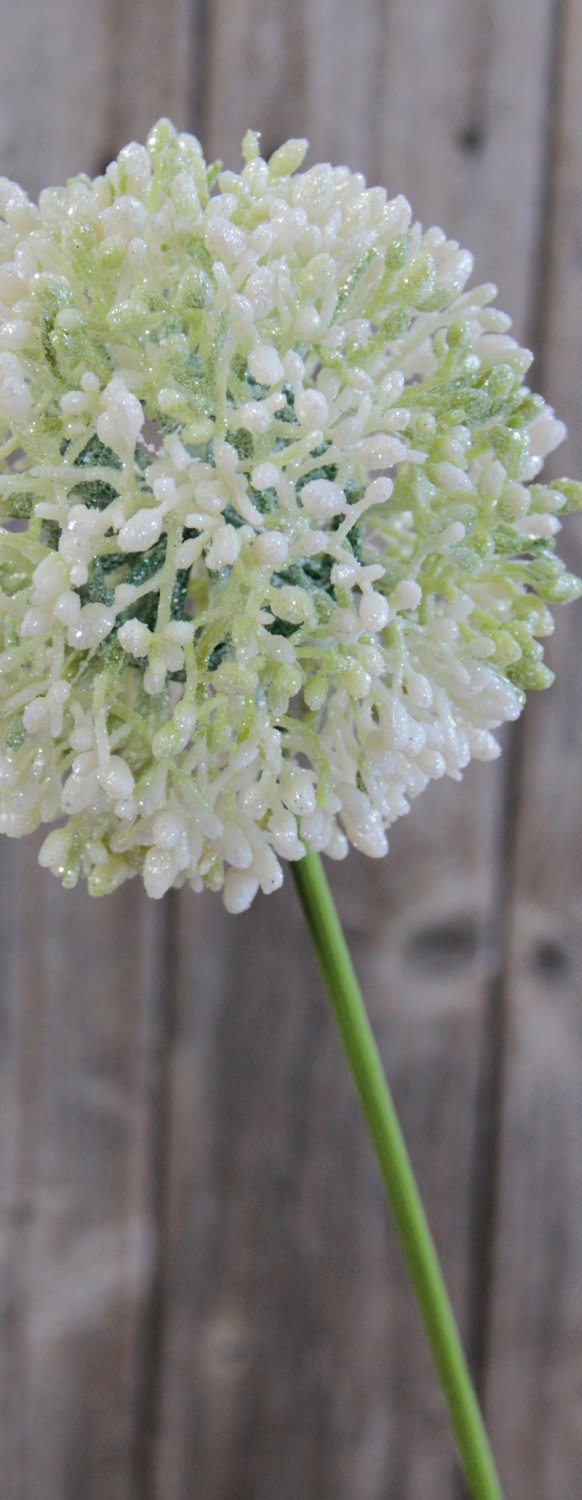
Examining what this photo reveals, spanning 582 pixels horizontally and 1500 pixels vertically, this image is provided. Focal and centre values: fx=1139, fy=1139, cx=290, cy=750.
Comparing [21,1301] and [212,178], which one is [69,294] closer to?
[212,178]

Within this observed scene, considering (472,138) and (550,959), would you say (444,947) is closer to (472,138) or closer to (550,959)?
(550,959)

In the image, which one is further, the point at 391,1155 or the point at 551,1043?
the point at 551,1043

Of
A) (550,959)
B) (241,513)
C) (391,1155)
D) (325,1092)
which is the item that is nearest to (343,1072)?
(325,1092)

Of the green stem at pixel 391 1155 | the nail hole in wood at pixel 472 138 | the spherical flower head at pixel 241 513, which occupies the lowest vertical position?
the green stem at pixel 391 1155

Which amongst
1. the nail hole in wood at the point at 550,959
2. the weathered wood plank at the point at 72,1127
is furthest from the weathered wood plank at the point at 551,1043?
the weathered wood plank at the point at 72,1127

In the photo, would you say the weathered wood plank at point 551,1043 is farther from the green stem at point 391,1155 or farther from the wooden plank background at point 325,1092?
the green stem at point 391,1155

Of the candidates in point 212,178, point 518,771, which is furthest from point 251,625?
point 518,771

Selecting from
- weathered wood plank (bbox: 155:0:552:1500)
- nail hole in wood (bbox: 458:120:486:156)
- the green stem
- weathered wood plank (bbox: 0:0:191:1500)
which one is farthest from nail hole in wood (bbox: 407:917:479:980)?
nail hole in wood (bbox: 458:120:486:156)

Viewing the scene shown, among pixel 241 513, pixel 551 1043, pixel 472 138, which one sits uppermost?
pixel 472 138
